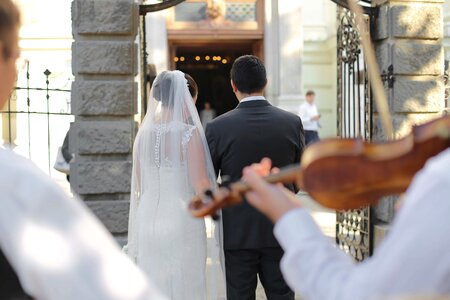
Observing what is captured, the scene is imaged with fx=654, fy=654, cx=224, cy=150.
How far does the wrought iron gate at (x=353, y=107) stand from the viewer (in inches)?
230

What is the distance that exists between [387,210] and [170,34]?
343 inches

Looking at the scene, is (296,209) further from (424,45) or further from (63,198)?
(424,45)

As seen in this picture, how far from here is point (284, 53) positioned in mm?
13070

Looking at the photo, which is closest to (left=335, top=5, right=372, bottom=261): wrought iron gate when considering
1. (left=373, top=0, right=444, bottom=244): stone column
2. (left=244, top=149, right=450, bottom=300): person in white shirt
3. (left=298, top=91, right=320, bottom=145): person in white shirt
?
(left=373, top=0, right=444, bottom=244): stone column

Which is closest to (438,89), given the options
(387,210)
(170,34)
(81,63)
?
(387,210)

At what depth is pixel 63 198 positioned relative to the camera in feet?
3.80

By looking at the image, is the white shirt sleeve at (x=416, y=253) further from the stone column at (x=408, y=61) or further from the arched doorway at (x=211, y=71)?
the arched doorway at (x=211, y=71)

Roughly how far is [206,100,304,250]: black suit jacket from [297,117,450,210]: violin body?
92.7 inches

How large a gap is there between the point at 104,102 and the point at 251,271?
2299mm

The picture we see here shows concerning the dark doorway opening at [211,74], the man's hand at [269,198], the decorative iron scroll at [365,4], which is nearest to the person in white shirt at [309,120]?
the dark doorway opening at [211,74]

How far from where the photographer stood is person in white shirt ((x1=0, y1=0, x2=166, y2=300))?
111 centimetres

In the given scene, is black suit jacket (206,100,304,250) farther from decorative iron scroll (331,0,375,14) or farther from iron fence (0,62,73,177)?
iron fence (0,62,73,177)

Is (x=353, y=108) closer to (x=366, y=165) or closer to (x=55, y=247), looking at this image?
(x=366, y=165)

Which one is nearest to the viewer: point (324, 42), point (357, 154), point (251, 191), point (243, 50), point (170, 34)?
point (357, 154)
